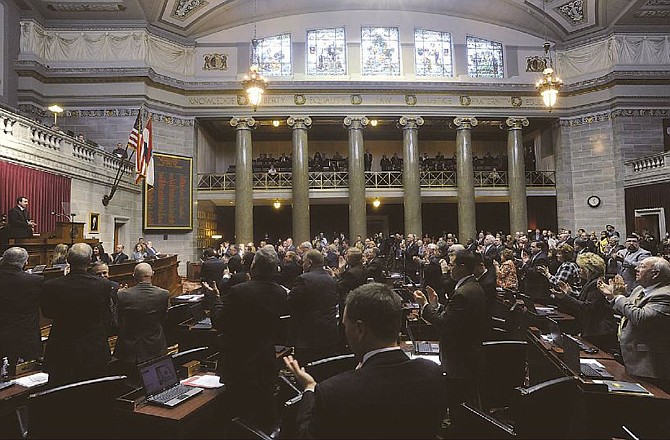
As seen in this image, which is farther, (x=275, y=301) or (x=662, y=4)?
(x=662, y=4)

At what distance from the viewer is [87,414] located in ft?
8.84

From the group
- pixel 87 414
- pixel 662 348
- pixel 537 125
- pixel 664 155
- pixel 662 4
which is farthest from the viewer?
pixel 537 125

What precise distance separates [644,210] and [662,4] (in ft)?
25.7

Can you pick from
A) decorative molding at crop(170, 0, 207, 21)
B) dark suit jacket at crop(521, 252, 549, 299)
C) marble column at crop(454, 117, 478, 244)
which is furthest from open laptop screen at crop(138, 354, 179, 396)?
decorative molding at crop(170, 0, 207, 21)

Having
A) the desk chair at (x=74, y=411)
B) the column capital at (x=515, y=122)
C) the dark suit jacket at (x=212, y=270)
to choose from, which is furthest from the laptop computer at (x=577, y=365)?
the column capital at (x=515, y=122)

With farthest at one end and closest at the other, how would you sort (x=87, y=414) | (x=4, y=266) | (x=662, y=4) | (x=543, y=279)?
(x=662, y=4) → (x=543, y=279) → (x=4, y=266) → (x=87, y=414)

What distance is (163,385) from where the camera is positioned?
304 centimetres

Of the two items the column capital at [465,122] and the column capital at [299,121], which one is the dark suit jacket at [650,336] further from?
the column capital at [465,122]

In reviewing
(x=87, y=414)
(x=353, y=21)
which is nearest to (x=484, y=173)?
(x=353, y=21)

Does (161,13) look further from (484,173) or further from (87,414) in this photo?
(87,414)

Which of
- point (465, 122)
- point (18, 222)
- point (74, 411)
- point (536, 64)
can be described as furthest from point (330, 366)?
point (536, 64)

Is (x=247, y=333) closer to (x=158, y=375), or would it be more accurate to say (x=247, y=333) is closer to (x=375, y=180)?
(x=158, y=375)

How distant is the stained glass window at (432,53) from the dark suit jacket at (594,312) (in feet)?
54.1

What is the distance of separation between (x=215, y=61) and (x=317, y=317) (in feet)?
55.3
